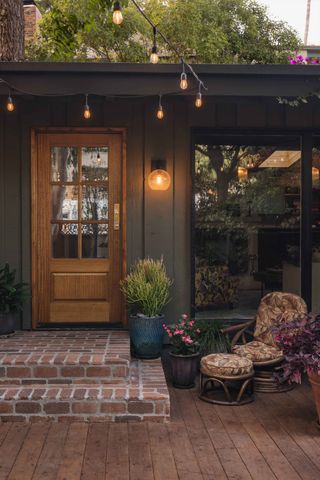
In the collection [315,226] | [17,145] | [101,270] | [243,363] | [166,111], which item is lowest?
[243,363]

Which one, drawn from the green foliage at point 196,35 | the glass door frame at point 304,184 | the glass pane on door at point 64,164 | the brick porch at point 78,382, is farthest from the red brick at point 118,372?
the green foliage at point 196,35

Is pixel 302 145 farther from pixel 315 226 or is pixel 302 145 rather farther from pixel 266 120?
pixel 315 226

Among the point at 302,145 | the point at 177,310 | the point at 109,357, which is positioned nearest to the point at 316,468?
the point at 109,357

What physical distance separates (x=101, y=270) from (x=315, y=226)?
2.35 meters

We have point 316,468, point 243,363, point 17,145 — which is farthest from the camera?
point 17,145

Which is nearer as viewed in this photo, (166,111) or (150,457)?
(150,457)

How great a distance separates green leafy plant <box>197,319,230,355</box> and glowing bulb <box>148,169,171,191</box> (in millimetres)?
1466

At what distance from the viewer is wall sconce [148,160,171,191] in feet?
18.5

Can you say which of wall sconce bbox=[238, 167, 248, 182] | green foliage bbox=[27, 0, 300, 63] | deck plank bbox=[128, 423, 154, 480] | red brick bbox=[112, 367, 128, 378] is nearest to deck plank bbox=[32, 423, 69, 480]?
deck plank bbox=[128, 423, 154, 480]

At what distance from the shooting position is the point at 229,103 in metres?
5.73

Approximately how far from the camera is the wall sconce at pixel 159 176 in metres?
5.62

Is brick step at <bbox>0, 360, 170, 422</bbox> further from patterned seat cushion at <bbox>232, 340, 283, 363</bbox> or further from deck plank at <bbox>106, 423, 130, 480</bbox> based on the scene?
patterned seat cushion at <bbox>232, 340, 283, 363</bbox>

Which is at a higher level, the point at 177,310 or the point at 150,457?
the point at 177,310

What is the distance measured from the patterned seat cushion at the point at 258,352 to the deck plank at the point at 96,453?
1.40 meters
